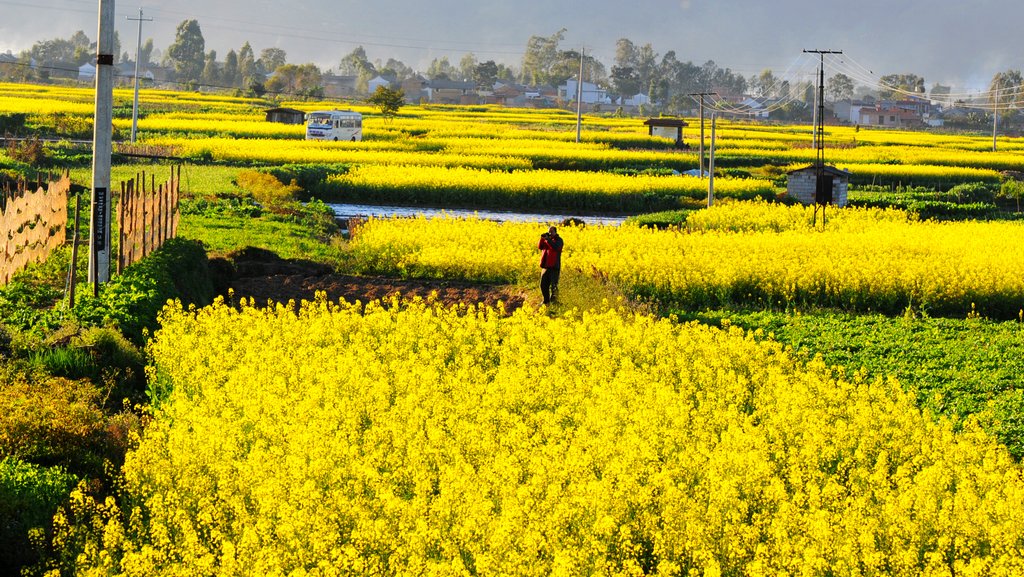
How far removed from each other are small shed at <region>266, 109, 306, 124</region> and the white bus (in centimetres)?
1089

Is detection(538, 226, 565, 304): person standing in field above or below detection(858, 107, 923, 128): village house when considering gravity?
below

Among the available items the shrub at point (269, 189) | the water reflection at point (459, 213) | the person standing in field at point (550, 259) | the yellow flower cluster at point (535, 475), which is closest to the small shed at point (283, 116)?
the shrub at point (269, 189)

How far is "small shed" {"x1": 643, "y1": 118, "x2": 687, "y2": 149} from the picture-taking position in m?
77.1

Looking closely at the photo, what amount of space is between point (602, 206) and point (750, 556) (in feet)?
119

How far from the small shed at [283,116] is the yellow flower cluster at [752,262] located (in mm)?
49609

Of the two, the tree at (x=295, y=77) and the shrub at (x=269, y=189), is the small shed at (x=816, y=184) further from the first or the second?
the tree at (x=295, y=77)

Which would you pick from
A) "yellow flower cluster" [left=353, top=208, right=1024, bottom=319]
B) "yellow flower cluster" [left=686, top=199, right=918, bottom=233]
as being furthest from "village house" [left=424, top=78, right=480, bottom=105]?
"yellow flower cluster" [left=353, top=208, right=1024, bottom=319]

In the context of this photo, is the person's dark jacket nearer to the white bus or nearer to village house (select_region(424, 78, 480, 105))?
the white bus

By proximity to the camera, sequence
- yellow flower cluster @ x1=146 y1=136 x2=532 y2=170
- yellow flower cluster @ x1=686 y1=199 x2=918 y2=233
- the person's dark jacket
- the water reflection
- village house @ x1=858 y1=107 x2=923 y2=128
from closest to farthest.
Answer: the person's dark jacket, yellow flower cluster @ x1=686 y1=199 x2=918 y2=233, the water reflection, yellow flower cluster @ x1=146 y1=136 x2=532 y2=170, village house @ x1=858 y1=107 x2=923 y2=128

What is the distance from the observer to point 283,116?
80938mm

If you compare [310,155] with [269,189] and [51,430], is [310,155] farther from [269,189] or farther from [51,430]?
[51,430]

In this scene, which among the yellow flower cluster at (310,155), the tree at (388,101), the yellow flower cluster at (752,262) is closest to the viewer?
the yellow flower cluster at (752,262)

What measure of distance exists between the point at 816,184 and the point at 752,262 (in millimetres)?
20190

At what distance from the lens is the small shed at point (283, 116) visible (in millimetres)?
80688
